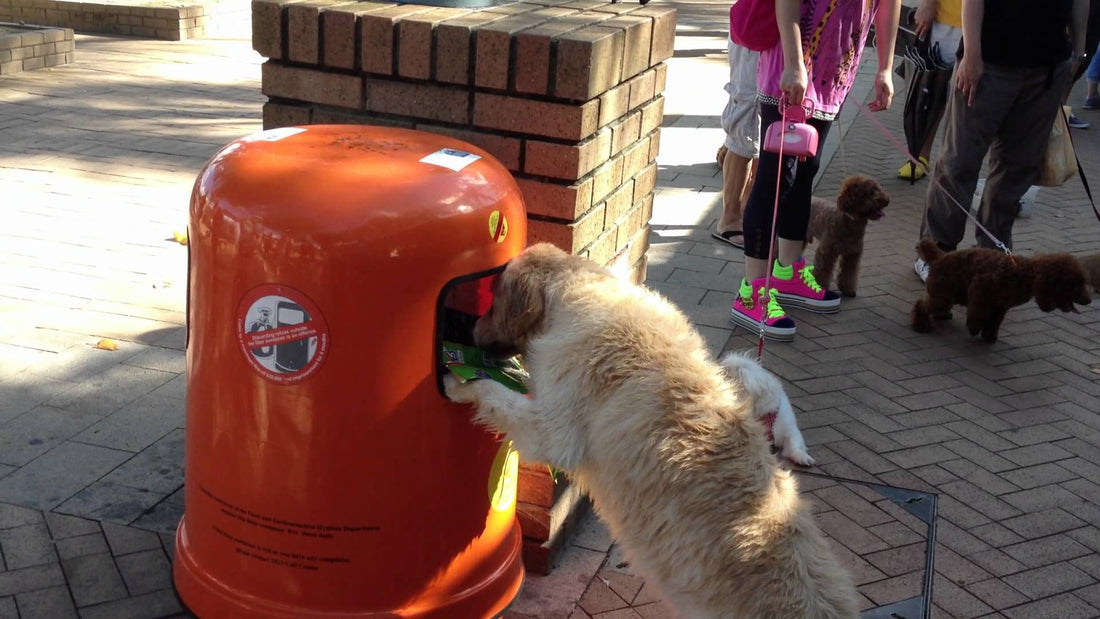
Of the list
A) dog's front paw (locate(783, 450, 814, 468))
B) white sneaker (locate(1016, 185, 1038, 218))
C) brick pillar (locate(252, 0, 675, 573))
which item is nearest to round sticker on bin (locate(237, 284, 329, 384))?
brick pillar (locate(252, 0, 675, 573))

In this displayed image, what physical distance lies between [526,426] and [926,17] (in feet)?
19.5

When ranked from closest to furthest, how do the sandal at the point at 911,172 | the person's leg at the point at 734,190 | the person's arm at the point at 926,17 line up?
the person's leg at the point at 734,190
the person's arm at the point at 926,17
the sandal at the point at 911,172

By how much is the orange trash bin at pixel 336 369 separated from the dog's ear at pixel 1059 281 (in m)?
3.54

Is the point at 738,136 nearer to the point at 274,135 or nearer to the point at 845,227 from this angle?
the point at 845,227

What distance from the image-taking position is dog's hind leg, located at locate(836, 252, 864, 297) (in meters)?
5.74

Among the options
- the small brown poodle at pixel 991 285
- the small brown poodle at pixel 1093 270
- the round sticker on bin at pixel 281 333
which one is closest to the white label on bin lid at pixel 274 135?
the round sticker on bin at pixel 281 333

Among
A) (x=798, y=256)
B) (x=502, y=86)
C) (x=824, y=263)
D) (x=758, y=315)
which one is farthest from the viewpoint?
(x=824, y=263)

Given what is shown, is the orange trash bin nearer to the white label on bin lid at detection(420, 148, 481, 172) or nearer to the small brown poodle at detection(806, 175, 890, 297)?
the white label on bin lid at detection(420, 148, 481, 172)

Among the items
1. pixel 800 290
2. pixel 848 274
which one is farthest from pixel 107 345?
pixel 848 274

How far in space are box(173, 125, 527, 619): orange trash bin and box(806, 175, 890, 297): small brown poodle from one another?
3.46m

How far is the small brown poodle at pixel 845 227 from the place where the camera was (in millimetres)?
5555

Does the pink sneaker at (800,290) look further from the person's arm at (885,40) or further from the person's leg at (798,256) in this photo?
the person's arm at (885,40)

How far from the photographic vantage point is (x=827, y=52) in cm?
484

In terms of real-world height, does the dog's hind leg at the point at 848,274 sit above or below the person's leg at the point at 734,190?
below
